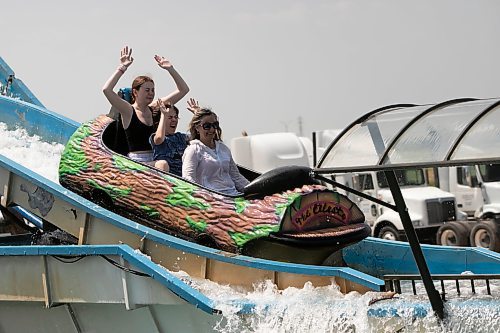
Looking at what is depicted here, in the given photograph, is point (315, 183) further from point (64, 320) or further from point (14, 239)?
point (14, 239)

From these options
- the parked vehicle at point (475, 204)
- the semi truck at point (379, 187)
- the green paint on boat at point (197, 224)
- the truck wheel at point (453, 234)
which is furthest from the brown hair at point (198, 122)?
the truck wheel at point (453, 234)

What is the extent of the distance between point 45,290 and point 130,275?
81 centimetres

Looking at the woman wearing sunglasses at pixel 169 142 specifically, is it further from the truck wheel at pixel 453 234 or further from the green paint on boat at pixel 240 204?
the truck wheel at pixel 453 234

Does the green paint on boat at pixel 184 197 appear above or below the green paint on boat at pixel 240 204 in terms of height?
above

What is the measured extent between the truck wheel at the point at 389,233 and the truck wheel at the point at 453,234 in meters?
0.88

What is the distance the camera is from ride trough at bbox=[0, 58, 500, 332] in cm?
616

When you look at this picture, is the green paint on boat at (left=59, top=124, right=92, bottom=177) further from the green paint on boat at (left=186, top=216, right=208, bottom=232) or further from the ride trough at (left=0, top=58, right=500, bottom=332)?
the green paint on boat at (left=186, top=216, right=208, bottom=232)

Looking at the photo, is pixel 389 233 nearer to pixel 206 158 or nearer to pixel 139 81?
pixel 139 81

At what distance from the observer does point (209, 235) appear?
25.3ft

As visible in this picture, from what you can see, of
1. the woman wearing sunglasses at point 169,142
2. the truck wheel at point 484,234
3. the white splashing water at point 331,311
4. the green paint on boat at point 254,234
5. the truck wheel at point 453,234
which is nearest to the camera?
the white splashing water at point 331,311

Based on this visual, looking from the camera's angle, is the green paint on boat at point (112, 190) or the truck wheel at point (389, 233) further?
the truck wheel at point (389, 233)

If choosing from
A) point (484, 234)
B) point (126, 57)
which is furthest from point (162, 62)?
point (484, 234)

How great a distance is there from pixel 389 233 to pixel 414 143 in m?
14.1

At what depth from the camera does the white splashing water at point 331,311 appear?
19.5ft
